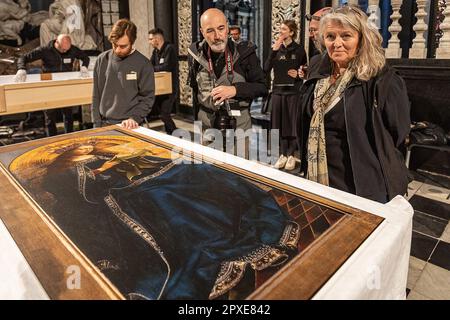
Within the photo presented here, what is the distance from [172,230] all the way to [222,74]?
1610mm

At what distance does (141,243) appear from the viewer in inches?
44.5

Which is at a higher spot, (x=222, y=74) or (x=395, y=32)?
(x=395, y=32)

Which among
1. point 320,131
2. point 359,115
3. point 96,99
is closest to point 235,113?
point 320,131

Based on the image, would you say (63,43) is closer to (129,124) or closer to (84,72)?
(84,72)

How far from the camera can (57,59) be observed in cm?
595

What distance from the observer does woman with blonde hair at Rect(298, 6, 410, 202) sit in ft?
5.44

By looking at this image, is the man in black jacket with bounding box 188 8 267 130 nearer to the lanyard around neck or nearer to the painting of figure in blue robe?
the lanyard around neck

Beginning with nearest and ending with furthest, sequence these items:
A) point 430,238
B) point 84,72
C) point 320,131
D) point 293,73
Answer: point 320,131 → point 430,238 → point 293,73 → point 84,72

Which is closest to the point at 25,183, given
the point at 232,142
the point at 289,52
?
the point at 232,142

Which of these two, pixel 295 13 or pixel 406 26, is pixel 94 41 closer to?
pixel 295 13

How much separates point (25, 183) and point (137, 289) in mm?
1015

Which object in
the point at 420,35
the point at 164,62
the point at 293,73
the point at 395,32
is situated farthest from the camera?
the point at 164,62

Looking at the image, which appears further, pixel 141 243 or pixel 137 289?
pixel 141 243
